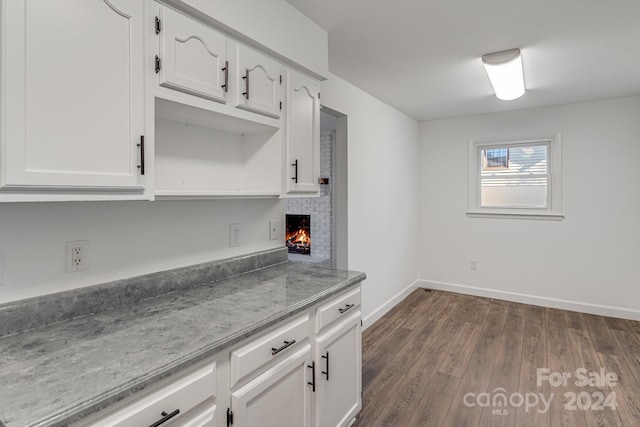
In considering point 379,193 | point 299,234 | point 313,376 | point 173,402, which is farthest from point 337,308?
point 299,234

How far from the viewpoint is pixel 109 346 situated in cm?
108

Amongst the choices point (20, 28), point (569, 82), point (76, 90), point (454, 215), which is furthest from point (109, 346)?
point (454, 215)

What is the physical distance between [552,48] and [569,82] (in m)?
0.97

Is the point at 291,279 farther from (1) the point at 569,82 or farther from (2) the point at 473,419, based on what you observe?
(1) the point at 569,82

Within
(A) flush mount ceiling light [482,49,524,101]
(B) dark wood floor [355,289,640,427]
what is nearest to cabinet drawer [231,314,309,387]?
(B) dark wood floor [355,289,640,427]

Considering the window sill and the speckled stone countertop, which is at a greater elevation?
the window sill

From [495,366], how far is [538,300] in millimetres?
1913

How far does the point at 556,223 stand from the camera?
13.5 ft

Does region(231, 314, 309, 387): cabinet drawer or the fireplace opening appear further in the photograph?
the fireplace opening

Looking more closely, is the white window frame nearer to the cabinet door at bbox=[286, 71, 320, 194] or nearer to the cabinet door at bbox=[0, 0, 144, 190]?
the cabinet door at bbox=[286, 71, 320, 194]

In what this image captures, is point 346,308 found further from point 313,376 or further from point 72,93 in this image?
point 72,93

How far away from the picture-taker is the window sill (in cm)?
410

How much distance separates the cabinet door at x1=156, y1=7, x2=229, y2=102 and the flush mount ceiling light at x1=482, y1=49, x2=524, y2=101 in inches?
79.2

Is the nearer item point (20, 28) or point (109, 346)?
point (20, 28)
